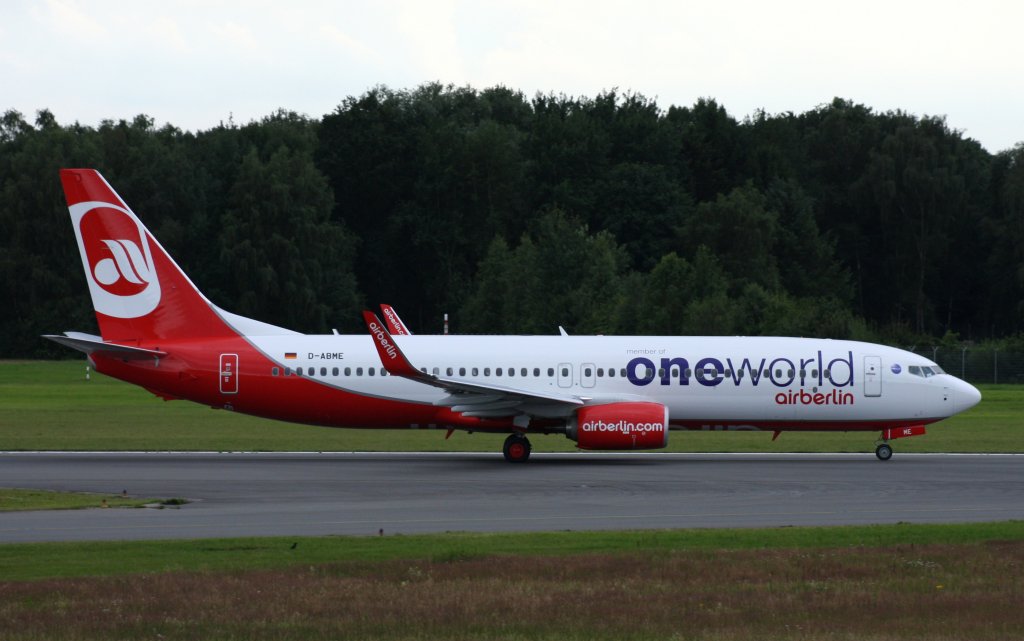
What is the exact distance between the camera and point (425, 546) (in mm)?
18797

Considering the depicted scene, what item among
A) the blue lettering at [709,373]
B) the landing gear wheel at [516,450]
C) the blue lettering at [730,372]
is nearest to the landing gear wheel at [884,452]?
the blue lettering at [730,372]

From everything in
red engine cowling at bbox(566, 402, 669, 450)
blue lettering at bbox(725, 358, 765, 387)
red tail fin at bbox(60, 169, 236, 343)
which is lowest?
red engine cowling at bbox(566, 402, 669, 450)

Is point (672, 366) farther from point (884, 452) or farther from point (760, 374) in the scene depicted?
point (884, 452)

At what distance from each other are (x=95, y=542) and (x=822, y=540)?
989 cm

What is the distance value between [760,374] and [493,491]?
10.4 m

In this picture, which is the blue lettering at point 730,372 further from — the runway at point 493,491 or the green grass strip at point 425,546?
the green grass strip at point 425,546

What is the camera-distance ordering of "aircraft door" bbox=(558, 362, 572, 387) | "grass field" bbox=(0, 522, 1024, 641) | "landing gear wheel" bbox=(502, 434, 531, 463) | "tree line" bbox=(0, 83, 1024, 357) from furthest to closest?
"tree line" bbox=(0, 83, 1024, 357) → "aircraft door" bbox=(558, 362, 572, 387) → "landing gear wheel" bbox=(502, 434, 531, 463) → "grass field" bbox=(0, 522, 1024, 641)

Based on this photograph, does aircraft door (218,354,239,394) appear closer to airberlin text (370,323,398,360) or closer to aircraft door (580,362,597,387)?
airberlin text (370,323,398,360)

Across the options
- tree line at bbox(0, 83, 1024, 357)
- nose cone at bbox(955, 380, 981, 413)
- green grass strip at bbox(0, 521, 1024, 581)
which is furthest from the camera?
tree line at bbox(0, 83, 1024, 357)

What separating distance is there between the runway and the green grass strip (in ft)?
3.18

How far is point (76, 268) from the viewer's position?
95.3 meters

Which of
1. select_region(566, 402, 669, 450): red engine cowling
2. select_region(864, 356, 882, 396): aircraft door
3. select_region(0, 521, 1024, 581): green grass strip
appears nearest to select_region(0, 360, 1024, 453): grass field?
select_region(864, 356, 882, 396): aircraft door

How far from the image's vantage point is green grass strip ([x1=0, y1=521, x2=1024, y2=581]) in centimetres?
1708

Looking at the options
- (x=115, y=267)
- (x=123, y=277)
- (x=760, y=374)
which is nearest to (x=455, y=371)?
(x=760, y=374)
